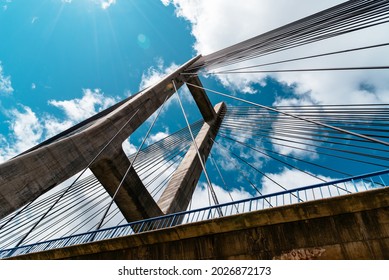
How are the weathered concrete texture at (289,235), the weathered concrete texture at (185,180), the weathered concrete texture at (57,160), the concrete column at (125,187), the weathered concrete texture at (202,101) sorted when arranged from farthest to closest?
the weathered concrete texture at (202,101) → the weathered concrete texture at (185,180) → the concrete column at (125,187) → the weathered concrete texture at (57,160) → the weathered concrete texture at (289,235)

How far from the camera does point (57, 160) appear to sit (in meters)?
7.31

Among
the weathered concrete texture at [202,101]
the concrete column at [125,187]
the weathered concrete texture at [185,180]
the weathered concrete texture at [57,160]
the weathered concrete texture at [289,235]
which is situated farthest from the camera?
the weathered concrete texture at [202,101]

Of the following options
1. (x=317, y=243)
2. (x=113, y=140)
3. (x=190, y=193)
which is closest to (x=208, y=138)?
(x=190, y=193)

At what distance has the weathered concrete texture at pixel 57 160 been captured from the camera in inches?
234

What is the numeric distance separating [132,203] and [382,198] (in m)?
10.7

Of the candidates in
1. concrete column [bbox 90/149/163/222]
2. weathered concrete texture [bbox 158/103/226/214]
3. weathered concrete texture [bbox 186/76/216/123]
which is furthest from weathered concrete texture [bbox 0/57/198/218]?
weathered concrete texture [bbox 186/76/216/123]

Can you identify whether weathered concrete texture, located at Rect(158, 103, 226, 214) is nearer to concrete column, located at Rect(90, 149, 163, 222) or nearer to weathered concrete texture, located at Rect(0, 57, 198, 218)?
concrete column, located at Rect(90, 149, 163, 222)

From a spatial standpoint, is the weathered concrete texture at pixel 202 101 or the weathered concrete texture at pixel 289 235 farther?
the weathered concrete texture at pixel 202 101

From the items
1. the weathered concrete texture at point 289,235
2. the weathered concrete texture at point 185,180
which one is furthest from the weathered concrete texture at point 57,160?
the weathered concrete texture at point 185,180

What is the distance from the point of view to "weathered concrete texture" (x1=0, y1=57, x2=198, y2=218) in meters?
5.95

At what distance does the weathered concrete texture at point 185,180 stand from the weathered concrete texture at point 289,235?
756cm

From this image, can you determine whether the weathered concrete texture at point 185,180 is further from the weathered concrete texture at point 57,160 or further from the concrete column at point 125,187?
the weathered concrete texture at point 57,160

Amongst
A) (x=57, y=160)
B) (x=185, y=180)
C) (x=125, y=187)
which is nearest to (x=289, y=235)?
(x=57, y=160)
